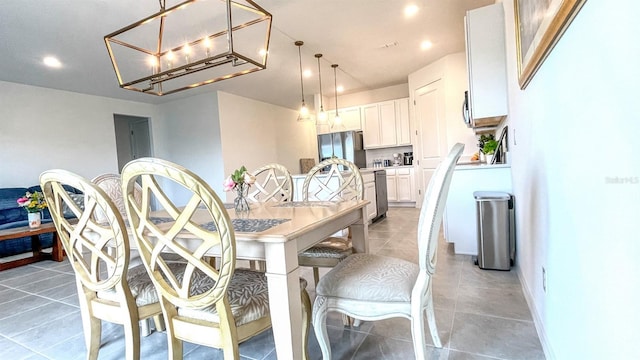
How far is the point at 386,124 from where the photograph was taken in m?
6.65

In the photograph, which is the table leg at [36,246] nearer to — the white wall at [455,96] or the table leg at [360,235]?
the table leg at [360,235]

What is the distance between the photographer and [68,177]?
1.28 meters

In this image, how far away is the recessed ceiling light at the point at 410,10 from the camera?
3.35 meters

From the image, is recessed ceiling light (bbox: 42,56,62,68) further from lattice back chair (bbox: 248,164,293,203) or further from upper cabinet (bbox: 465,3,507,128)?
upper cabinet (bbox: 465,3,507,128)

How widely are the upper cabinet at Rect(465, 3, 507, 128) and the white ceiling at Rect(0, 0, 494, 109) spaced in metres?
0.82

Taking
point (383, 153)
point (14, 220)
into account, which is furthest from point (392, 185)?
point (14, 220)

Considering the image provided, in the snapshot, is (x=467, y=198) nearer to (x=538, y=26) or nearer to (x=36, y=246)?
(x=538, y=26)

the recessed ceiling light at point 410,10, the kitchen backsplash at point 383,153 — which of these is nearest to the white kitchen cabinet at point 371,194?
the recessed ceiling light at point 410,10

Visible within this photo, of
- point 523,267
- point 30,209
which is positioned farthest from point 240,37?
point 523,267

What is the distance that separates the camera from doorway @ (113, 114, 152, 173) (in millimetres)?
7176

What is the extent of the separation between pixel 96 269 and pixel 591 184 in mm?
2007

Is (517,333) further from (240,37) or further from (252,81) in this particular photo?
(252,81)

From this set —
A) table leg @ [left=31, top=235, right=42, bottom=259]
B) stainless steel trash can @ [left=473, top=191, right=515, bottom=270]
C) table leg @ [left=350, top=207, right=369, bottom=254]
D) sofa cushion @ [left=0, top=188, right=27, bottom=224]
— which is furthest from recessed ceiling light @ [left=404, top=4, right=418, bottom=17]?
sofa cushion @ [left=0, top=188, right=27, bottom=224]

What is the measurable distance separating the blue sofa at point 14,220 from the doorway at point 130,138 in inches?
108
